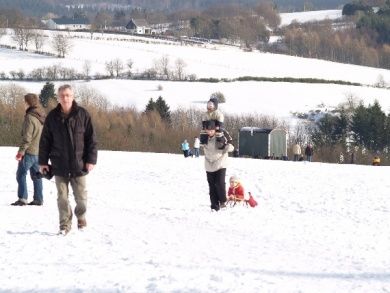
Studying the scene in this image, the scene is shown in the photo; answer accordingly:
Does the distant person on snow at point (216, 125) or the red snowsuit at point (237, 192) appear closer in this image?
the distant person on snow at point (216, 125)

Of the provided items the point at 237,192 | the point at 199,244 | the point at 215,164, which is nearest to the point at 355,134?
Result: the point at 237,192

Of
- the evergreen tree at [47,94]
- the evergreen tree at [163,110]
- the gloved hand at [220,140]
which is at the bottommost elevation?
the evergreen tree at [163,110]

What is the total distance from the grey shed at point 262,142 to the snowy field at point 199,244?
32.3 m

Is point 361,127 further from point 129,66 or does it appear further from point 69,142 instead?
point 69,142

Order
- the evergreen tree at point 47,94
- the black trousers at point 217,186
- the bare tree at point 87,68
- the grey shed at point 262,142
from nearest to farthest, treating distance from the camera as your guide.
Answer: the black trousers at point 217,186, the grey shed at point 262,142, the evergreen tree at point 47,94, the bare tree at point 87,68

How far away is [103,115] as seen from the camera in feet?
223

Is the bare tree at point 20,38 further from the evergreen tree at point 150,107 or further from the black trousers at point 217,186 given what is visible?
the black trousers at point 217,186

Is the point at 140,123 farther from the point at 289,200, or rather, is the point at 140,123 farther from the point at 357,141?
the point at 289,200

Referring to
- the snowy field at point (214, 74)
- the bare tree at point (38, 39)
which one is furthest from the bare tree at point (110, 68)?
the bare tree at point (38, 39)

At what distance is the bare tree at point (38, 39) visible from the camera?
118 m

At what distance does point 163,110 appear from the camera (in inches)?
2795

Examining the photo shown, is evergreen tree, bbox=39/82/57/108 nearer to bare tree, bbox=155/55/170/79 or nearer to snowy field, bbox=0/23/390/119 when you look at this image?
snowy field, bbox=0/23/390/119

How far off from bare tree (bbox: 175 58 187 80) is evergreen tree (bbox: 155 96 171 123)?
72.2 feet

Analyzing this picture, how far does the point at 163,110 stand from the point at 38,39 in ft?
188
